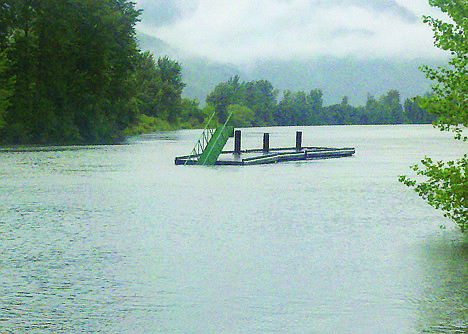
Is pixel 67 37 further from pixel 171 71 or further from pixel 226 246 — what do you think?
pixel 171 71

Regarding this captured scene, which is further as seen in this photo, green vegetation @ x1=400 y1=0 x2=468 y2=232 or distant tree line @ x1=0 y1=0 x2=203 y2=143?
distant tree line @ x1=0 y1=0 x2=203 y2=143

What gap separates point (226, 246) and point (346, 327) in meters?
4.96

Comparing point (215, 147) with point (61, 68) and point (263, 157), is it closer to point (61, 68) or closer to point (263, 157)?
point (263, 157)

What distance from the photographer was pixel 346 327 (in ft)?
23.4

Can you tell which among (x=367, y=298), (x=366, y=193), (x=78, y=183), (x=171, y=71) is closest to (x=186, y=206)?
(x=366, y=193)

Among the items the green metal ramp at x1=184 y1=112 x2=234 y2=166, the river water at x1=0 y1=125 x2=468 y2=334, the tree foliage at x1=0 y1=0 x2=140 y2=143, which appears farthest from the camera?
the tree foliage at x1=0 y1=0 x2=140 y2=143

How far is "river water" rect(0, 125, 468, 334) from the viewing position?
295 inches

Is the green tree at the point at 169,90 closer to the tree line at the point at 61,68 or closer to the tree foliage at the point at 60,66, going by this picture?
the tree line at the point at 61,68

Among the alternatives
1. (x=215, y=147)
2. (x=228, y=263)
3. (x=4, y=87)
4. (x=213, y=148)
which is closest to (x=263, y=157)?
(x=215, y=147)

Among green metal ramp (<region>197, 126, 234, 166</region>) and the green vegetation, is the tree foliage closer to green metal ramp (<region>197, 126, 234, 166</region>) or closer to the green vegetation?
green metal ramp (<region>197, 126, 234, 166</region>)

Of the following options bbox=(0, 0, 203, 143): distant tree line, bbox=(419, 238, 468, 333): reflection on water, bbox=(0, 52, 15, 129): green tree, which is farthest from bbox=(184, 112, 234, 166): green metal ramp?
bbox=(419, 238, 468, 333): reflection on water

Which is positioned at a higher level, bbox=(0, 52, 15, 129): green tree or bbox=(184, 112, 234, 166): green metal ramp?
bbox=(0, 52, 15, 129): green tree

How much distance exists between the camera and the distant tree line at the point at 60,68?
194 feet

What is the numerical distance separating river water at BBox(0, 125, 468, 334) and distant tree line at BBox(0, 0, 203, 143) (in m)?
38.9
